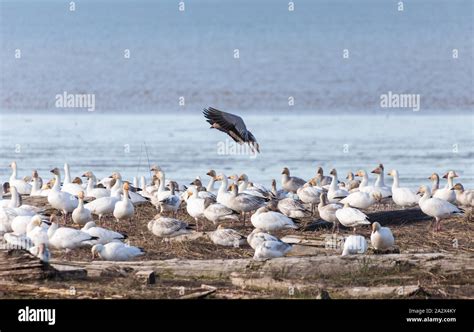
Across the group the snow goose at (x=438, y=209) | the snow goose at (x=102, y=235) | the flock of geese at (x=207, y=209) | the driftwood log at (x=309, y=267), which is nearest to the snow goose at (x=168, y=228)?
the flock of geese at (x=207, y=209)

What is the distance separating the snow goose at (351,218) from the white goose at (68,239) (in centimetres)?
280

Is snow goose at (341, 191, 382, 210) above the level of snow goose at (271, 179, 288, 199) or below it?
below

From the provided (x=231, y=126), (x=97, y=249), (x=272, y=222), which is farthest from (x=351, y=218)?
(x=231, y=126)

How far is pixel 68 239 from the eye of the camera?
1171 cm

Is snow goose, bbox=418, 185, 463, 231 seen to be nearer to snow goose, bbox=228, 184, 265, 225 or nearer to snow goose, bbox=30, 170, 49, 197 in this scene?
snow goose, bbox=228, 184, 265, 225

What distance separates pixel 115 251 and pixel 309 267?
203cm

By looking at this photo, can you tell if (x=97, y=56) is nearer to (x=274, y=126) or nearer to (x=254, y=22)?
(x=254, y=22)

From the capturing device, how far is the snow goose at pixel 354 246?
37.0ft

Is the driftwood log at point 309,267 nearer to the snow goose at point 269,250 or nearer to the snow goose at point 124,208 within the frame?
the snow goose at point 269,250

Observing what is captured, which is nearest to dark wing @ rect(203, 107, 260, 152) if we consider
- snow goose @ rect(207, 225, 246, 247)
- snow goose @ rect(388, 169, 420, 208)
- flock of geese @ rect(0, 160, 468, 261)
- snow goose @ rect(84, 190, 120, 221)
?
flock of geese @ rect(0, 160, 468, 261)

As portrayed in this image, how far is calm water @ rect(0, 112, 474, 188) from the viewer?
66.0 ft

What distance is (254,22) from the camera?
6600 centimetres
